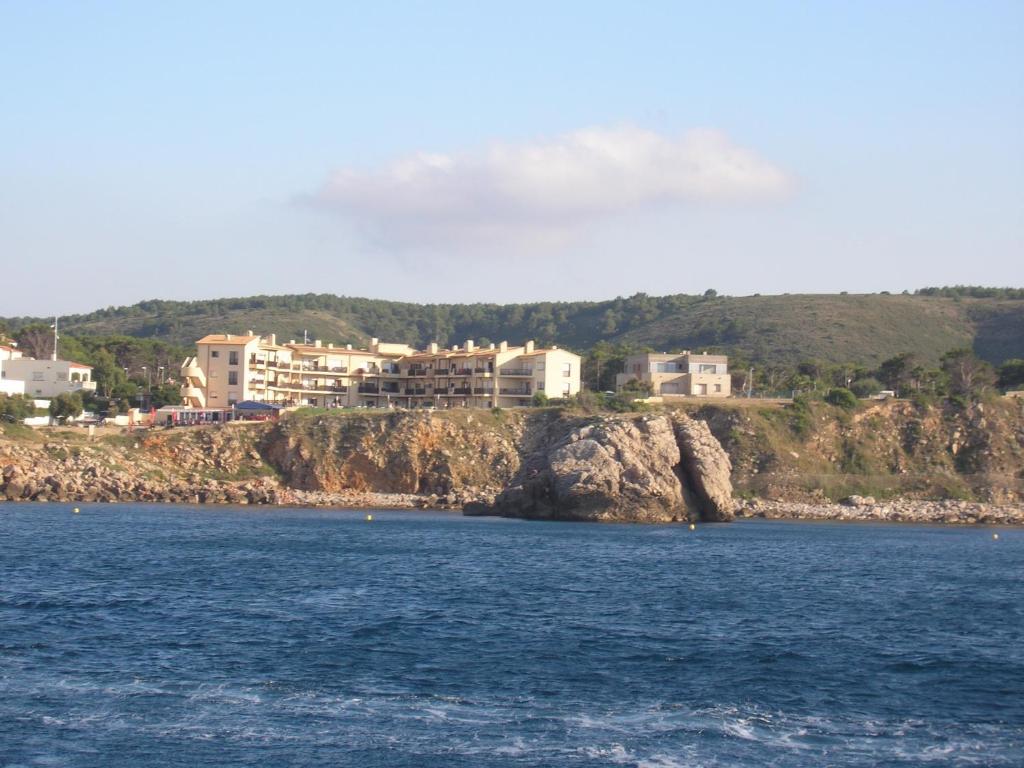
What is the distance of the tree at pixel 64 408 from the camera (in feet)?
298

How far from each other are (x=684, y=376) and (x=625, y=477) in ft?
131

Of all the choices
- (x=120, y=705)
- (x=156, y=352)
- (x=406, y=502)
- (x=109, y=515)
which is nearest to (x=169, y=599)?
(x=120, y=705)

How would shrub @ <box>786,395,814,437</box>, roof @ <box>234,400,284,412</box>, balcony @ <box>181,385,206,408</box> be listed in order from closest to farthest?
shrub @ <box>786,395,814,437</box>
roof @ <box>234,400,284,412</box>
balcony @ <box>181,385,206,408</box>

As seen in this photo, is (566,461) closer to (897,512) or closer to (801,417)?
(897,512)

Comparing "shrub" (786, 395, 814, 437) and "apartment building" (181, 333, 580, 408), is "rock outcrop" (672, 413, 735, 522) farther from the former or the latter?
"apartment building" (181, 333, 580, 408)

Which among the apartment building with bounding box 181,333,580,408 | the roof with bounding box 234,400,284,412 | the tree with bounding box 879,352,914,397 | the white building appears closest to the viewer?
the roof with bounding box 234,400,284,412

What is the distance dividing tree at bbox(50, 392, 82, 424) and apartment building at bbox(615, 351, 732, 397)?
4698 centimetres

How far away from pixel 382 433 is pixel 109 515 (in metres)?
26.8

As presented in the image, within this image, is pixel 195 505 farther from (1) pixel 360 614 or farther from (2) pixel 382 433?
(1) pixel 360 614

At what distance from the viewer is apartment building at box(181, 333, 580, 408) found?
103750 mm

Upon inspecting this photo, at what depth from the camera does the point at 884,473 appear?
304ft

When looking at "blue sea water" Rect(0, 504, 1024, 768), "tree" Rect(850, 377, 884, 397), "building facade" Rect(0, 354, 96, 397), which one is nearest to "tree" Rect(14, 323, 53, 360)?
"building facade" Rect(0, 354, 96, 397)

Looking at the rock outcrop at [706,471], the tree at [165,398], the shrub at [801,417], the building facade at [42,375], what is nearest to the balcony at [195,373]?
the tree at [165,398]

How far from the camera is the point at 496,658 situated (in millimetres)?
27500
